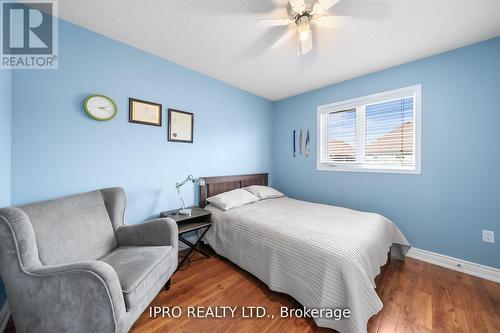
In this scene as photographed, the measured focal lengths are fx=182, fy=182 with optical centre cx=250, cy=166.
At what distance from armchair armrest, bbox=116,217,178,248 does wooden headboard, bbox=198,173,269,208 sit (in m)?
0.98

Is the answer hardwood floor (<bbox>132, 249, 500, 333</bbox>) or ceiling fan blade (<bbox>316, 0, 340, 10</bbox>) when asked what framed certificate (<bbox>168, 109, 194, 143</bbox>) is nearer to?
hardwood floor (<bbox>132, 249, 500, 333</bbox>)

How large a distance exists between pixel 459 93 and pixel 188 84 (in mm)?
3190

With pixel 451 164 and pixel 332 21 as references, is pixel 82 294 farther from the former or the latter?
pixel 451 164

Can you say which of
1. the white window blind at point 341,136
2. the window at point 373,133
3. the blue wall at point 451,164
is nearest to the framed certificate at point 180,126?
the window at point 373,133

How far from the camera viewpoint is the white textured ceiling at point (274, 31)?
1464mm

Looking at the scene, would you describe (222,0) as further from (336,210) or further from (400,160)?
(400,160)

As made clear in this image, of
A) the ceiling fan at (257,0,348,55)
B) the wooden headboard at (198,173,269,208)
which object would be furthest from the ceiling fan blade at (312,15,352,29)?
the wooden headboard at (198,173,269,208)

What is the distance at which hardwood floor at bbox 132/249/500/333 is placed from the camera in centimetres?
132

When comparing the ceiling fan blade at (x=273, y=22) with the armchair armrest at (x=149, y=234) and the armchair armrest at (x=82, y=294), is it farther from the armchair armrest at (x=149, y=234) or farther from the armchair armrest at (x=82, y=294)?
the armchair armrest at (x=82, y=294)

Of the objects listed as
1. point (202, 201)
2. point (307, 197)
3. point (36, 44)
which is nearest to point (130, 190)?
point (202, 201)

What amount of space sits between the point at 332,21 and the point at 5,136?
2.77 metres

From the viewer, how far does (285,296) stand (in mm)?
1643

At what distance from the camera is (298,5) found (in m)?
1.35

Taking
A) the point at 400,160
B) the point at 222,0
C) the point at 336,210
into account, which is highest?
the point at 222,0
